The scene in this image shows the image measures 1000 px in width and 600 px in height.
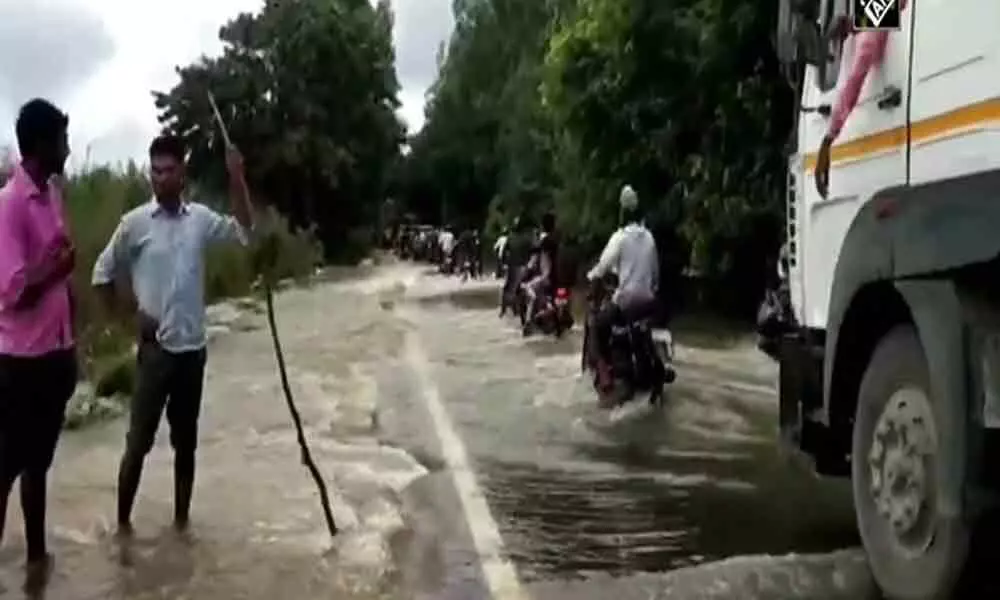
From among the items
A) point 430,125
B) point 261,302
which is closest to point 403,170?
point 430,125

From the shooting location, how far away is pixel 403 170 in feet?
325

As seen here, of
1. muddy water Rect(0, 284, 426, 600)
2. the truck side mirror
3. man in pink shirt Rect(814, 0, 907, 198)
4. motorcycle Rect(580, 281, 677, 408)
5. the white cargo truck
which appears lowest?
muddy water Rect(0, 284, 426, 600)

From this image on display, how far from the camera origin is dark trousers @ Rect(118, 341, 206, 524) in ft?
26.7

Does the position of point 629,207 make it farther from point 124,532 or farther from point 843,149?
point 843,149

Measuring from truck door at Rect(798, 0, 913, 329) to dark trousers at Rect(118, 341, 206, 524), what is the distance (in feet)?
10.1

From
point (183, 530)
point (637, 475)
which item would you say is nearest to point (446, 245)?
point (637, 475)

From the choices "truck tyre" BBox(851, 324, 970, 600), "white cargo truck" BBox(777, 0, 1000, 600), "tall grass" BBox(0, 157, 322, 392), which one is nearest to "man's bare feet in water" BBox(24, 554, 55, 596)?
"white cargo truck" BBox(777, 0, 1000, 600)

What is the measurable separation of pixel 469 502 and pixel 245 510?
1.28m

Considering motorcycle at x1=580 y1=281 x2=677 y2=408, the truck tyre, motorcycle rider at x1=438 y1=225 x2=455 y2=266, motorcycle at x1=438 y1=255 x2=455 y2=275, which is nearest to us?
the truck tyre

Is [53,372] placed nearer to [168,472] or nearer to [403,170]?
[168,472]

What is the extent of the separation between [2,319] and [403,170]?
303 feet

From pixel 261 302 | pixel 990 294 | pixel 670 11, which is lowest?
pixel 261 302

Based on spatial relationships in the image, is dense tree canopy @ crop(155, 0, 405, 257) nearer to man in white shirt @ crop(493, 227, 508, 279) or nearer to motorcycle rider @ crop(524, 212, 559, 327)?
man in white shirt @ crop(493, 227, 508, 279)

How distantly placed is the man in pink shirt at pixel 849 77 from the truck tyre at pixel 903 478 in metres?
1.21
